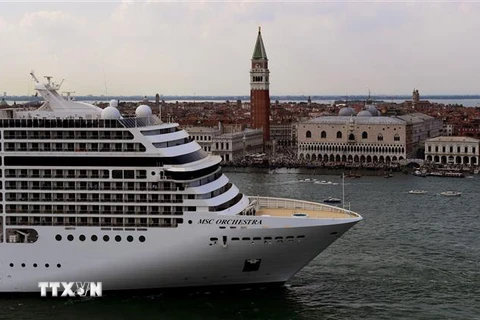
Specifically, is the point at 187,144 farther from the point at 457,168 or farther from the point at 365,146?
the point at 365,146

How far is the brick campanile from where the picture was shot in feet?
184

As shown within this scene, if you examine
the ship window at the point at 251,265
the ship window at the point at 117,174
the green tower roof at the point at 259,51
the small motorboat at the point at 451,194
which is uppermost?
the green tower roof at the point at 259,51

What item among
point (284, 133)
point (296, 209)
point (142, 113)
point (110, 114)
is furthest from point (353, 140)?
point (110, 114)

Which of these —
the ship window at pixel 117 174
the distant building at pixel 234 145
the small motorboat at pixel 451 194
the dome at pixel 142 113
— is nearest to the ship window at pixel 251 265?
the ship window at pixel 117 174

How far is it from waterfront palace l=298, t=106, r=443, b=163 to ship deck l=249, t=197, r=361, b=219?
3521 cm

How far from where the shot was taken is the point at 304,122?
54500 mm

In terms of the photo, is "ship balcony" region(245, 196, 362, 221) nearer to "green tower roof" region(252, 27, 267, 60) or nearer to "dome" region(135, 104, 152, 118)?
"dome" region(135, 104, 152, 118)

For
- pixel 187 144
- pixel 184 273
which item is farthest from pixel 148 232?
pixel 187 144

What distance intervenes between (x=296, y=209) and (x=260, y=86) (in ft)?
131

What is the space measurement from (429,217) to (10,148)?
15.6 m

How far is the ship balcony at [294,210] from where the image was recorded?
648 inches
